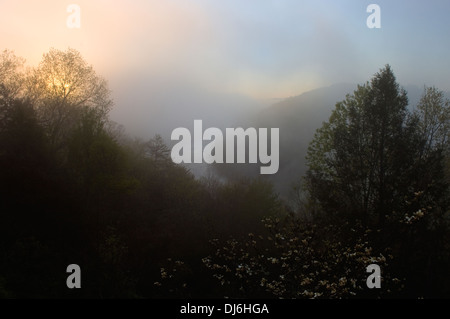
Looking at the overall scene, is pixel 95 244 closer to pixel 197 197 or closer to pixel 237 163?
pixel 197 197

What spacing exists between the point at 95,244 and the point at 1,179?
5.70 m

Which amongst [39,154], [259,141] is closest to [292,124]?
[259,141]

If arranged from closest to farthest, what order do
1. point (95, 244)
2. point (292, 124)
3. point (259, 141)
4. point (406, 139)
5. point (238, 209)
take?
point (406, 139), point (95, 244), point (238, 209), point (259, 141), point (292, 124)

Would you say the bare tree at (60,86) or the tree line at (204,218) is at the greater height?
→ the bare tree at (60,86)

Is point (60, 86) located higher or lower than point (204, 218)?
higher

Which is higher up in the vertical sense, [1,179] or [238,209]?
[1,179]

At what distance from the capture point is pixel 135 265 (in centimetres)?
1966

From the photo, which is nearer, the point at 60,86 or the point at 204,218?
the point at 204,218

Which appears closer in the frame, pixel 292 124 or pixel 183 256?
pixel 183 256

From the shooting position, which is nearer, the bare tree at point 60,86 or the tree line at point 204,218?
the tree line at point 204,218

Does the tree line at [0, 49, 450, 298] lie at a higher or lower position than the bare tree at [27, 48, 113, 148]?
lower

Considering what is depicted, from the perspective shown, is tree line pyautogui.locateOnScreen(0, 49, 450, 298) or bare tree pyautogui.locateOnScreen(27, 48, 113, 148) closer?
tree line pyautogui.locateOnScreen(0, 49, 450, 298)

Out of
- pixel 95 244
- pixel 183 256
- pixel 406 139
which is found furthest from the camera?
pixel 183 256
